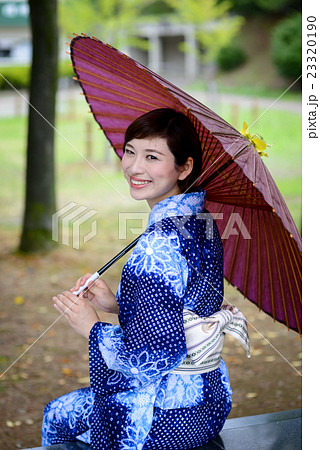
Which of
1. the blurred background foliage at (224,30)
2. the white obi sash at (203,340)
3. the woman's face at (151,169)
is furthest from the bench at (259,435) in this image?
the blurred background foliage at (224,30)

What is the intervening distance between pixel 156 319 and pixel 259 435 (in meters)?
0.93

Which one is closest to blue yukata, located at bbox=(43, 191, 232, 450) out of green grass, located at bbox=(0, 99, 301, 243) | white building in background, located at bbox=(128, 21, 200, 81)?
green grass, located at bbox=(0, 99, 301, 243)

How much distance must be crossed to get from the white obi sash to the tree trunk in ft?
15.1

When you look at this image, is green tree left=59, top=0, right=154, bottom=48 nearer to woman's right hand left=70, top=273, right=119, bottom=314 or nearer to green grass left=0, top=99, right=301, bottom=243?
green grass left=0, top=99, right=301, bottom=243

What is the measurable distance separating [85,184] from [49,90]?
5301mm

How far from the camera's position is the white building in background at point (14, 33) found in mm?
15352

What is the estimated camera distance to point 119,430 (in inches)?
79.6

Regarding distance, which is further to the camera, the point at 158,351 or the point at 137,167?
the point at 137,167

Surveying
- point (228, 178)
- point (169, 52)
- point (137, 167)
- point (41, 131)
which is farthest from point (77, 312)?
point (169, 52)

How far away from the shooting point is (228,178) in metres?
2.29

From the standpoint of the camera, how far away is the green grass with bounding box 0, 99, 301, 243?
32.5 ft
